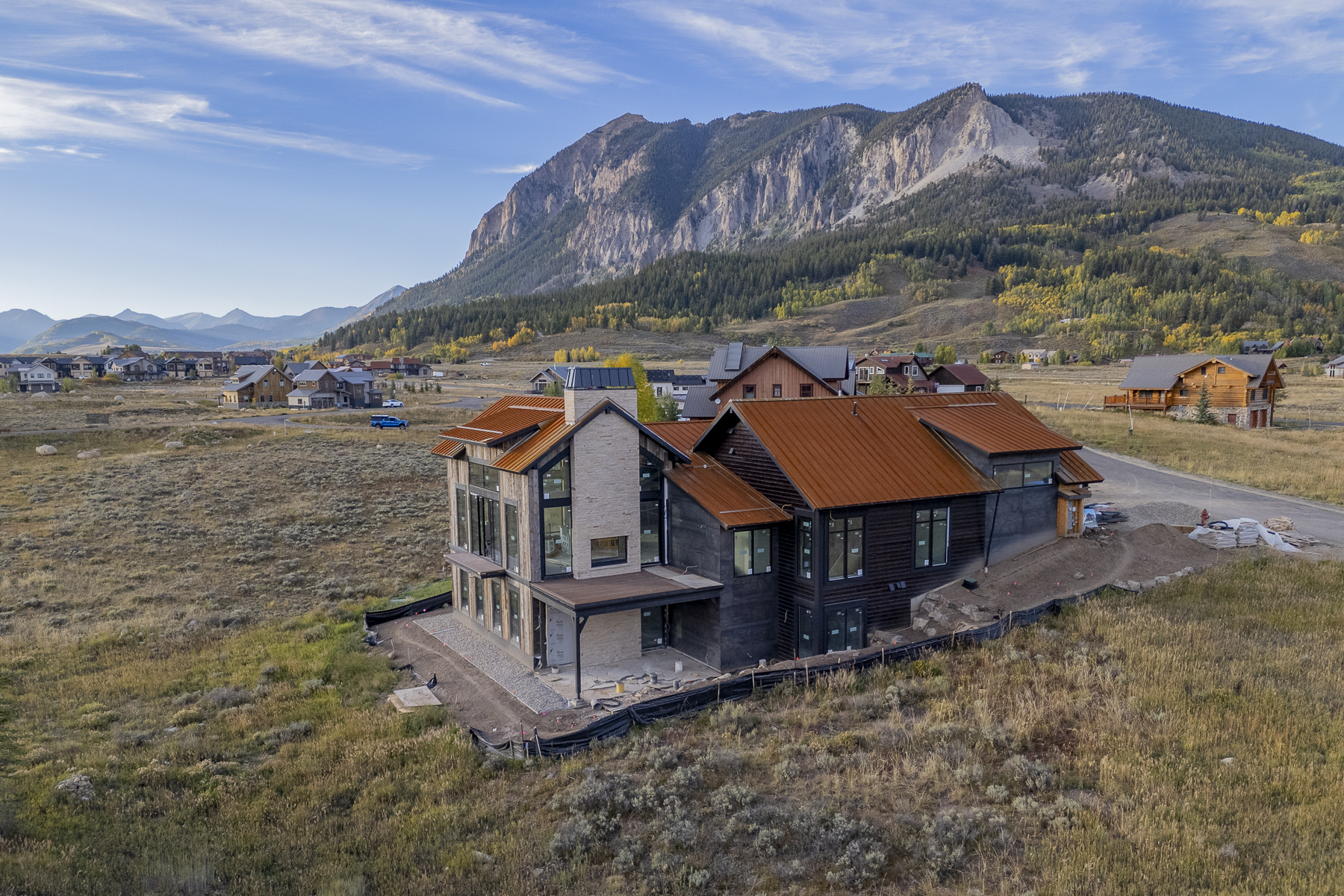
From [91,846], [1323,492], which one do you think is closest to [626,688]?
[91,846]

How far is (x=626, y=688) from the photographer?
72.4ft

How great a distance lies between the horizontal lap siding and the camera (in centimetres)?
2380

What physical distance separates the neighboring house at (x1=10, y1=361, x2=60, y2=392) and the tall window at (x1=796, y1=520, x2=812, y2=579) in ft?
524

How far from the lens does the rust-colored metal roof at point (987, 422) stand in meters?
26.9

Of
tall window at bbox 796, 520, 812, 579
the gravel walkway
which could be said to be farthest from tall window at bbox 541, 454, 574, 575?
tall window at bbox 796, 520, 812, 579

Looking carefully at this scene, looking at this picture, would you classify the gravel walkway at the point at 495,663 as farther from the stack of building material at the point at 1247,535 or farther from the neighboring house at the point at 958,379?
the neighboring house at the point at 958,379

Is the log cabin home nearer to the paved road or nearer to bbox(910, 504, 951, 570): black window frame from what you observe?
bbox(910, 504, 951, 570): black window frame

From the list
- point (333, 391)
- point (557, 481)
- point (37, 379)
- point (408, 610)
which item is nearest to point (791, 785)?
point (557, 481)

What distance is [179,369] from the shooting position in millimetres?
181500

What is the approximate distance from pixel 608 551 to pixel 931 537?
34.4ft

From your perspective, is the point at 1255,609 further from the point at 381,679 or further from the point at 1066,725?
the point at 381,679

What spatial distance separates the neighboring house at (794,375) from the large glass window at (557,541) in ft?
102

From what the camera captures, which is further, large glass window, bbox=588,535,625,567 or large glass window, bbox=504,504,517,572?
large glass window, bbox=504,504,517,572

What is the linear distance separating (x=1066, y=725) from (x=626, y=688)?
11355 mm
